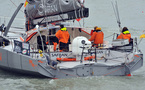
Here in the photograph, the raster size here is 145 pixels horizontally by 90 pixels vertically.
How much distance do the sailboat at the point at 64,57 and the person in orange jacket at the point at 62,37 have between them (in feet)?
0.65

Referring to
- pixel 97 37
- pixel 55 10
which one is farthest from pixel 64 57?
pixel 55 10

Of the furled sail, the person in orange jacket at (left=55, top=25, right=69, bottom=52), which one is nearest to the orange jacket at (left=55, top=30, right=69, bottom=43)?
the person in orange jacket at (left=55, top=25, right=69, bottom=52)

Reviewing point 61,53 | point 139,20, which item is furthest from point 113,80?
point 139,20

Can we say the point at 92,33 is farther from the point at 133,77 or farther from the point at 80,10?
the point at 133,77

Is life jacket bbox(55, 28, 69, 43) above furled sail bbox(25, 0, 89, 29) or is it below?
below

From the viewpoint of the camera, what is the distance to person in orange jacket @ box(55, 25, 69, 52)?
11.3m

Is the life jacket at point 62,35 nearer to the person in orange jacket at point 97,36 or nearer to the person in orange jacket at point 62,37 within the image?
the person in orange jacket at point 62,37

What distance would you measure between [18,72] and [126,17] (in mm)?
18546

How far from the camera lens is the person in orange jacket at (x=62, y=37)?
1131 cm

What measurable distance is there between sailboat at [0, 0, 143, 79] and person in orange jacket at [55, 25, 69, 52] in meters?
0.20

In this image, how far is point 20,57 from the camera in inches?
423

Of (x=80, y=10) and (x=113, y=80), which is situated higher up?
(x=80, y=10)

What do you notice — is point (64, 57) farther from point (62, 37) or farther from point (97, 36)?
point (97, 36)

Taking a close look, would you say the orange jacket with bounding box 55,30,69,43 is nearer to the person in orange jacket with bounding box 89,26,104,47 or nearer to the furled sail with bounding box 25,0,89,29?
the furled sail with bounding box 25,0,89,29
